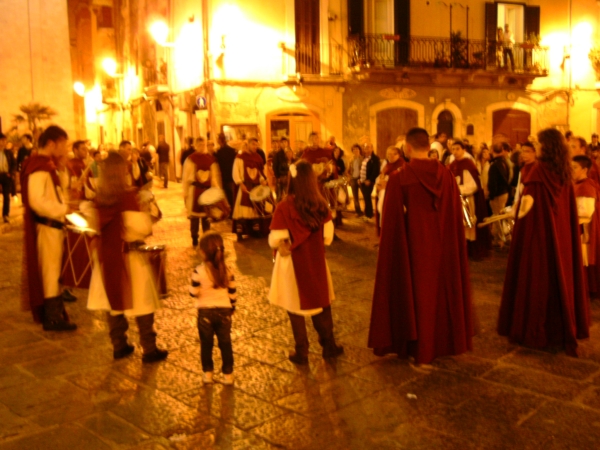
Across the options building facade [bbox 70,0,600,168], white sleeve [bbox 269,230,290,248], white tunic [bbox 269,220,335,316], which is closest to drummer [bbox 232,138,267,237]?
white tunic [bbox 269,220,335,316]

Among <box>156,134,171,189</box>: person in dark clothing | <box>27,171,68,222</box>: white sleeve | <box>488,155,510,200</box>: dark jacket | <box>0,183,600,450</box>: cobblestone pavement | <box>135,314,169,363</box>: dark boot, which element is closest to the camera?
<box>0,183,600,450</box>: cobblestone pavement

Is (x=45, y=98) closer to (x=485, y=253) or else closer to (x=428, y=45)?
(x=428, y=45)

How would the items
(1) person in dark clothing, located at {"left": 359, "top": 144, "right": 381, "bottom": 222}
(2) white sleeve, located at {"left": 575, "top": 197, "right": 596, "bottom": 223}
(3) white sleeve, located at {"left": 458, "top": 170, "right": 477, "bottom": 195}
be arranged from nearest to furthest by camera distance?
(2) white sleeve, located at {"left": 575, "top": 197, "right": 596, "bottom": 223} → (3) white sleeve, located at {"left": 458, "top": 170, "right": 477, "bottom": 195} → (1) person in dark clothing, located at {"left": 359, "top": 144, "right": 381, "bottom": 222}

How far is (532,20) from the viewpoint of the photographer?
2412 cm

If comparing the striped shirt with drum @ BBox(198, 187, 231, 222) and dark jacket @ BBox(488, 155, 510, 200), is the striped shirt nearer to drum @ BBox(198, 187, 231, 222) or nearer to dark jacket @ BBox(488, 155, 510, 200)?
drum @ BBox(198, 187, 231, 222)

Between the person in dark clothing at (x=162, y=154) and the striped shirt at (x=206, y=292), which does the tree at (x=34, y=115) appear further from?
the striped shirt at (x=206, y=292)

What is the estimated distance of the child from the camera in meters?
4.96

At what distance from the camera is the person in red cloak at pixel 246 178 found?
11.9 m

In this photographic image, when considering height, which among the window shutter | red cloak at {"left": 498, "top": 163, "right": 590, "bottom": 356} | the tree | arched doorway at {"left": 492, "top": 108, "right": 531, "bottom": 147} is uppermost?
the window shutter

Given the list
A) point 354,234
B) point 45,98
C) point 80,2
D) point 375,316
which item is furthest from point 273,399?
point 80,2

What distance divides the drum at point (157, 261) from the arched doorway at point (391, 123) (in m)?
17.5

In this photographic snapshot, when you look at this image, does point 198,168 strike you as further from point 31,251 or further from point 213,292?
point 213,292

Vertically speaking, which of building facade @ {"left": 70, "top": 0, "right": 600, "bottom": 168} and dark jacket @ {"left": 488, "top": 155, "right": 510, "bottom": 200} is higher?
building facade @ {"left": 70, "top": 0, "right": 600, "bottom": 168}

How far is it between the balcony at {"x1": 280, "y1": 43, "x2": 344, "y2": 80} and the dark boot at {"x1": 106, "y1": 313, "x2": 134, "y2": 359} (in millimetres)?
16515
